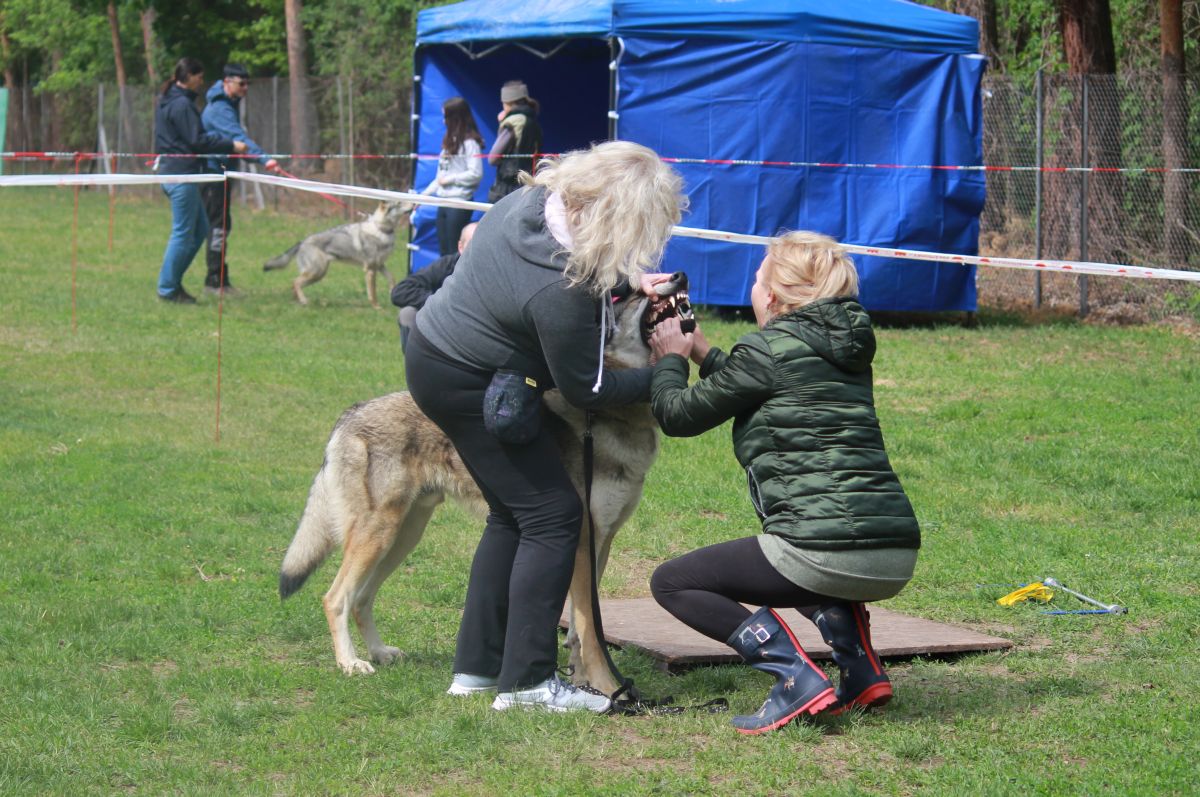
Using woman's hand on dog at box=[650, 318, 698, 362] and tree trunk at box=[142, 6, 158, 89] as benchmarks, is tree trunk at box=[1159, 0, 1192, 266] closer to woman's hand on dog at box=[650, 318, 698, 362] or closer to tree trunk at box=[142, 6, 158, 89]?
woman's hand on dog at box=[650, 318, 698, 362]

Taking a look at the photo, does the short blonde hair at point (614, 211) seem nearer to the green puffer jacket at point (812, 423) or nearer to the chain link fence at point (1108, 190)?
the green puffer jacket at point (812, 423)

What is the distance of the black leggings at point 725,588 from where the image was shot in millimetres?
3900

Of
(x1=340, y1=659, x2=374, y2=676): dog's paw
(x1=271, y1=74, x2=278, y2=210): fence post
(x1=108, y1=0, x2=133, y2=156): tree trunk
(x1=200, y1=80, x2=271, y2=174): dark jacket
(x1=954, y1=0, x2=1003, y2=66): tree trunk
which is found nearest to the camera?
(x1=340, y1=659, x2=374, y2=676): dog's paw

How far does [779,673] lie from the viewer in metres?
3.92

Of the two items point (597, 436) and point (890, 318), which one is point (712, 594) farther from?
point (890, 318)

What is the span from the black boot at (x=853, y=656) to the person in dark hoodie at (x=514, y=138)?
338 inches

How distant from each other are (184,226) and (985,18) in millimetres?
10644

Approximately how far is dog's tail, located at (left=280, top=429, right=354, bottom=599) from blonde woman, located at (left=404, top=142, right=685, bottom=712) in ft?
2.32

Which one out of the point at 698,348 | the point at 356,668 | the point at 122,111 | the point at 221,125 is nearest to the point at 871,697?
the point at 698,348

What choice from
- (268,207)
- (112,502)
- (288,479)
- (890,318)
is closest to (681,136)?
(890,318)

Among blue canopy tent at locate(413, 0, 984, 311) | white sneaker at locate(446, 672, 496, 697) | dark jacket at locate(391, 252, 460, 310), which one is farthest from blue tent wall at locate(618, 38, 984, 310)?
white sneaker at locate(446, 672, 496, 697)

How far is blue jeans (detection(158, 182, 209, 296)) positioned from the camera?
13.2 meters

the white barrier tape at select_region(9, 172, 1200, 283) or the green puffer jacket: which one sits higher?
the white barrier tape at select_region(9, 172, 1200, 283)

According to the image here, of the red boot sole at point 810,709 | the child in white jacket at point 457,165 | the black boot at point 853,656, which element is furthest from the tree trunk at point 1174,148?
the red boot sole at point 810,709
